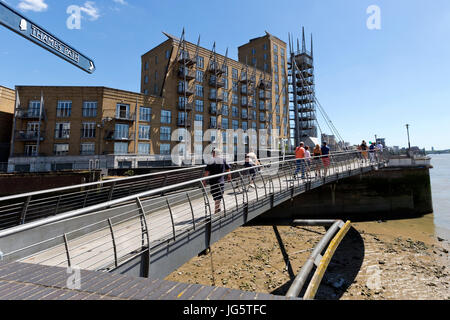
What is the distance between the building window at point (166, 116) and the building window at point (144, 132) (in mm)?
2753

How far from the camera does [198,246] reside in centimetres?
516

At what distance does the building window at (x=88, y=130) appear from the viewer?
2875 centimetres

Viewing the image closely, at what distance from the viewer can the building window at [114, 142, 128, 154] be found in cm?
2917

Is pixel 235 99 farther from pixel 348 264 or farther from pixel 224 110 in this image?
pixel 348 264

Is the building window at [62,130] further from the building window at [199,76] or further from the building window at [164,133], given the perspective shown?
the building window at [199,76]

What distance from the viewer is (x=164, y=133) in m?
33.1

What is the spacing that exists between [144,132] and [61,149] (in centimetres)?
1030

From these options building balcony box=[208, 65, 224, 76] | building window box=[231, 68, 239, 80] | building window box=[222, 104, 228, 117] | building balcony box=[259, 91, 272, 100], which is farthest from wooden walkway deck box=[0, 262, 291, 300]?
building balcony box=[259, 91, 272, 100]

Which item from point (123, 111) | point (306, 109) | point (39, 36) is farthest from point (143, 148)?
point (306, 109)

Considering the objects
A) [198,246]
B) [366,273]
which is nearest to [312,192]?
[366,273]

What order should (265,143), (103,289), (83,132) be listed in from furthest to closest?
(265,143) < (83,132) < (103,289)
